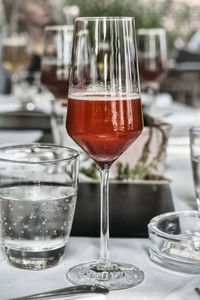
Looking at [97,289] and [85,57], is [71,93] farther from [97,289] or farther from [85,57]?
[97,289]

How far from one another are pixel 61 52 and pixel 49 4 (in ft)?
18.6

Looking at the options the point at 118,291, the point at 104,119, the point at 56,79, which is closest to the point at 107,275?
the point at 118,291

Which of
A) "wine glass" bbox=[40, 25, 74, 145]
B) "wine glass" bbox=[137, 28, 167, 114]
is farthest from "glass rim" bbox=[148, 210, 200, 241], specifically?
"wine glass" bbox=[137, 28, 167, 114]

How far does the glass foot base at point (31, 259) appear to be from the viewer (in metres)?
0.79

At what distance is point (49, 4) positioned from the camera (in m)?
7.06

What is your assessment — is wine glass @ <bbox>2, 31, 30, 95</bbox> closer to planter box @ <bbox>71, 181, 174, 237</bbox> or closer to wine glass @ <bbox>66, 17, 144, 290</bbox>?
planter box @ <bbox>71, 181, 174, 237</bbox>

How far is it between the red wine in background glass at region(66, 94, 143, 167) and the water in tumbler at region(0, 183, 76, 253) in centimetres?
8

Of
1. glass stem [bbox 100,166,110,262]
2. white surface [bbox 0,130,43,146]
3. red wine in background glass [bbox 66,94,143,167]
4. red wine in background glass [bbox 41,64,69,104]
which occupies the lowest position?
white surface [bbox 0,130,43,146]

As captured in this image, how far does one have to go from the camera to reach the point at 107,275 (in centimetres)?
78

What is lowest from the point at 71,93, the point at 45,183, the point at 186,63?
the point at 186,63

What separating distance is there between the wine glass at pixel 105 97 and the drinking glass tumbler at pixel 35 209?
42mm

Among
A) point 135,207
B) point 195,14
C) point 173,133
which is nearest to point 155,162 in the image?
point 135,207

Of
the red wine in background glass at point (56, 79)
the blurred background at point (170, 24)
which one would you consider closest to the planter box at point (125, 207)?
the red wine in background glass at point (56, 79)

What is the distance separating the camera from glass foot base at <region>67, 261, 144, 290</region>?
753 millimetres
